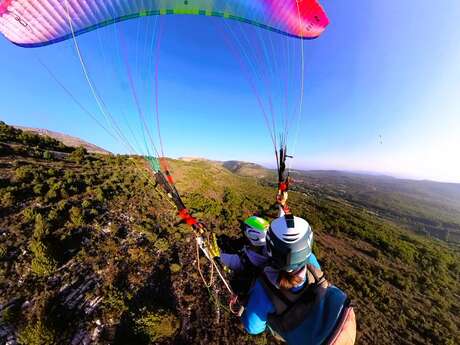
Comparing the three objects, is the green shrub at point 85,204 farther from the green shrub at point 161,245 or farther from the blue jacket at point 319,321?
the blue jacket at point 319,321

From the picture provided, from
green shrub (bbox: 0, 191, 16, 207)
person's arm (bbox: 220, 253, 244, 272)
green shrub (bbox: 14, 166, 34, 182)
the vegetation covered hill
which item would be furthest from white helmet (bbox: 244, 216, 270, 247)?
green shrub (bbox: 14, 166, 34, 182)

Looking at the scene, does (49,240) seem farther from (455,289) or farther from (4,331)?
(455,289)

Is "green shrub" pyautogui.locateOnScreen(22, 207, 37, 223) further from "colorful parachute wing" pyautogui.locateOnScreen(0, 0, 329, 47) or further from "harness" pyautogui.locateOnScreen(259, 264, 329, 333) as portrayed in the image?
"harness" pyautogui.locateOnScreen(259, 264, 329, 333)

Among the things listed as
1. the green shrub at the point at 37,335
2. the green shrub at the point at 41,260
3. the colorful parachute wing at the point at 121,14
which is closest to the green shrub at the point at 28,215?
the green shrub at the point at 41,260

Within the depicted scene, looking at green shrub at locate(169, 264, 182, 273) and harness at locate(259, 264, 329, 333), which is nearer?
harness at locate(259, 264, 329, 333)

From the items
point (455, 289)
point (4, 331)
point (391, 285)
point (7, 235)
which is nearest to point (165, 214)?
point (7, 235)

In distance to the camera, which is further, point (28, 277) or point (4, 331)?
point (28, 277)
